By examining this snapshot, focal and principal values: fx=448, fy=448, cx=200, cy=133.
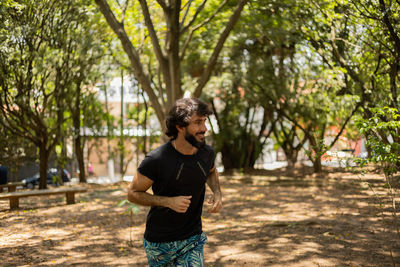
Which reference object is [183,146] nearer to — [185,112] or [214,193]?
[185,112]

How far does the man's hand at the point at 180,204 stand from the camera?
2936 mm

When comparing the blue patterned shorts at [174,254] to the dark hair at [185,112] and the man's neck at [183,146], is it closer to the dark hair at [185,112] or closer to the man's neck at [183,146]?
the man's neck at [183,146]

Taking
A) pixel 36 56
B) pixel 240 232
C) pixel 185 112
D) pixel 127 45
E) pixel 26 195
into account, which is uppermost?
pixel 36 56

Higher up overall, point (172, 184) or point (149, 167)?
point (149, 167)

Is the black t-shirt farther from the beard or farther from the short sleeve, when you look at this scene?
the beard

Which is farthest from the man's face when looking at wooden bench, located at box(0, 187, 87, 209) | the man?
wooden bench, located at box(0, 187, 87, 209)

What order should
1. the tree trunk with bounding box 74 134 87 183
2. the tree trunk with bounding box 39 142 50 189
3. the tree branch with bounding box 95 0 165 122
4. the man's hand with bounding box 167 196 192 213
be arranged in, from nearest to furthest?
the man's hand with bounding box 167 196 192 213 → the tree branch with bounding box 95 0 165 122 → the tree trunk with bounding box 39 142 50 189 → the tree trunk with bounding box 74 134 87 183

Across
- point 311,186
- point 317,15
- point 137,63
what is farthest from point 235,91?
point 137,63

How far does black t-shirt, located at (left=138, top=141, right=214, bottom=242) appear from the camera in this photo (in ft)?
10.0

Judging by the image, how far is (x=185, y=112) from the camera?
3.09m

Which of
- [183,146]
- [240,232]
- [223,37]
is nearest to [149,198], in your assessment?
[183,146]

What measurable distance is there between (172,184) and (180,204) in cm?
19

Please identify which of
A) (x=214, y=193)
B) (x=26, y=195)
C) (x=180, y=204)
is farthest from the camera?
(x=26, y=195)

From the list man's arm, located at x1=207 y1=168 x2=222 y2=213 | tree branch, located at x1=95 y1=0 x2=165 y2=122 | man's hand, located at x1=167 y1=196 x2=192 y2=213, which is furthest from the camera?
tree branch, located at x1=95 y1=0 x2=165 y2=122
